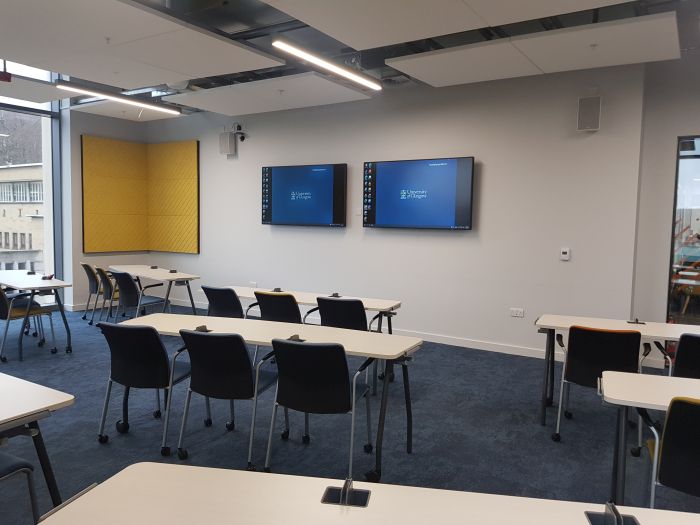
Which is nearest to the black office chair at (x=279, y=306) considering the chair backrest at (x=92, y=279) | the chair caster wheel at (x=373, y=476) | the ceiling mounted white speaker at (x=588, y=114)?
the chair caster wheel at (x=373, y=476)

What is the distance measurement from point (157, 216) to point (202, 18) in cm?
465

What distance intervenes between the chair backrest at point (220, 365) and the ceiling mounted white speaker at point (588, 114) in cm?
435

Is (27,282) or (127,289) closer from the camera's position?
(27,282)

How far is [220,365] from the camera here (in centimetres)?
306

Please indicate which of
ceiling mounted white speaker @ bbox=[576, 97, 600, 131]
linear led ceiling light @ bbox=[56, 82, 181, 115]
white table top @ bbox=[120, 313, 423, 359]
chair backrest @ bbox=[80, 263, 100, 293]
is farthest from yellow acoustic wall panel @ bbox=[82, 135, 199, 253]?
ceiling mounted white speaker @ bbox=[576, 97, 600, 131]

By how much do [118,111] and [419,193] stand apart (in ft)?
16.0

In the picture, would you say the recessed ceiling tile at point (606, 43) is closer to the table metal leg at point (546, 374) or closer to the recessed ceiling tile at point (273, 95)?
the recessed ceiling tile at point (273, 95)

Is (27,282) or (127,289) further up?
(27,282)

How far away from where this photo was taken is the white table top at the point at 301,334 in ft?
10.0

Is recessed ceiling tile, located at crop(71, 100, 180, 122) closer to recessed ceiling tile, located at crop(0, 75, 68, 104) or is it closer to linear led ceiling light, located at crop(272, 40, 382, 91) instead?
recessed ceiling tile, located at crop(0, 75, 68, 104)

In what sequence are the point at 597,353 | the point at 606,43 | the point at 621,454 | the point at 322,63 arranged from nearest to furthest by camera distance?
the point at 621,454
the point at 597,353
the point at 606,43
the point at 322,63

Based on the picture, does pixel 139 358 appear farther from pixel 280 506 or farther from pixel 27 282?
pixel 27 282

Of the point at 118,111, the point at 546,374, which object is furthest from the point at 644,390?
the point at 118,111

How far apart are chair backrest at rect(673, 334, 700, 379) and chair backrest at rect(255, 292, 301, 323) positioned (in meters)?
2.97
